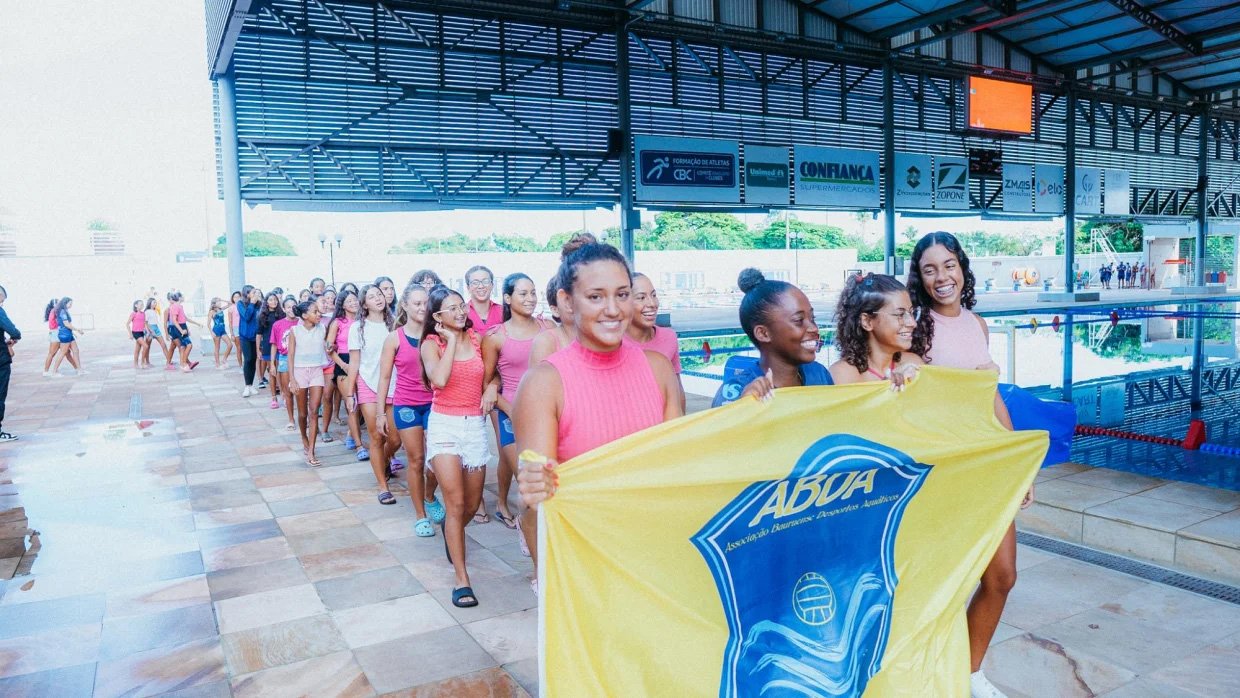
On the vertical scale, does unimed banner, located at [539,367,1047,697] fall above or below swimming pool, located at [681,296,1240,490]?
above

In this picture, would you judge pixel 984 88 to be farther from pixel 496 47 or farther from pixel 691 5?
pixel 496 47

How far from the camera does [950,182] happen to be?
2555cm

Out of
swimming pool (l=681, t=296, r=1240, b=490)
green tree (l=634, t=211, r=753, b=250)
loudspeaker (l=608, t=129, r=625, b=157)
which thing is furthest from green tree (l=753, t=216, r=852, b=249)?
loudspeaker (l=608, t=129, r=625, b=157)

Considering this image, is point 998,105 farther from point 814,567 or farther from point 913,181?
point 814,567

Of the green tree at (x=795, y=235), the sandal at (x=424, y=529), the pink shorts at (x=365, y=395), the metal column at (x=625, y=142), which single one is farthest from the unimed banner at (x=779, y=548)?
the green tree at (x=795, y=235)

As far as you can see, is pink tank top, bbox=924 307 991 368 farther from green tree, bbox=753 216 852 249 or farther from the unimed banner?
green tree, bbox=753 216 852 249

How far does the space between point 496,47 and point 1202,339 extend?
1565cm

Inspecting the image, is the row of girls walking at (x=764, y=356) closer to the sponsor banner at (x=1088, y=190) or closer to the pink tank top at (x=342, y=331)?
the pink tank top at (x=342, y=331)

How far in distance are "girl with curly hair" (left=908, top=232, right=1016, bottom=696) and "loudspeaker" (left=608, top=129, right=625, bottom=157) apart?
17433mm

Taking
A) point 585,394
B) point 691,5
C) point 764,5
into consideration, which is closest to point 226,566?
point 585,394

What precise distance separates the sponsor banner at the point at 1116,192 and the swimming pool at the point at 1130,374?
29.1 ft

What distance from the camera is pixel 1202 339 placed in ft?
51.2

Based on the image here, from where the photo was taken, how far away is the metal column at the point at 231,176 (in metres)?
16.6

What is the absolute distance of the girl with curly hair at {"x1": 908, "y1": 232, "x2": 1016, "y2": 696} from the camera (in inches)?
108
